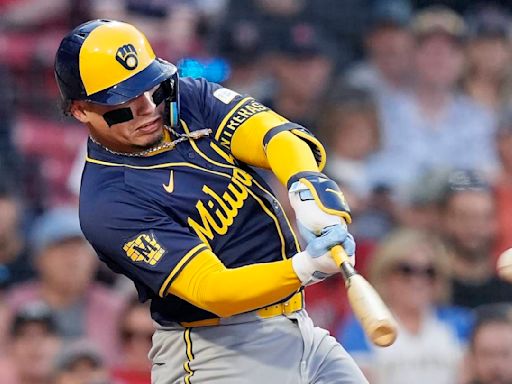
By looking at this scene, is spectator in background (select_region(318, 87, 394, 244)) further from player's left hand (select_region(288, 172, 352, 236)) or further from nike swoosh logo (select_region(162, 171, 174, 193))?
player's left hand (select_region(288, 172, 352, 236))

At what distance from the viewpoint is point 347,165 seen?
20.1 feet

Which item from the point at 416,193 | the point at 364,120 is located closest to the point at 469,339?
the point at 416,193

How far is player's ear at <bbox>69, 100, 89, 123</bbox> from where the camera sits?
3.14 meters

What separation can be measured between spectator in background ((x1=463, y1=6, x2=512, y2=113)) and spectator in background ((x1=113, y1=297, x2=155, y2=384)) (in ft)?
8.99

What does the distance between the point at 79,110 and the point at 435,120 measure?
150 inches

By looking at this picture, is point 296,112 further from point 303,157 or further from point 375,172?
point 303,157

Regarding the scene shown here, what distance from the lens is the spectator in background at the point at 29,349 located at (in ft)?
16.3

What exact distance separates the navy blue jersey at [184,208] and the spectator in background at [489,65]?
12.4ft

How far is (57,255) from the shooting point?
525 cm

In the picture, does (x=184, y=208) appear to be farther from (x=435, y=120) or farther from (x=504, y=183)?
(x=435, y=120)

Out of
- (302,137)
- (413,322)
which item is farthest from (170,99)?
(413,322)

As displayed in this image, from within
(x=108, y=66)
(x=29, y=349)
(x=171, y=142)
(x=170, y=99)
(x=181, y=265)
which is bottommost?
(x=29, y=349)

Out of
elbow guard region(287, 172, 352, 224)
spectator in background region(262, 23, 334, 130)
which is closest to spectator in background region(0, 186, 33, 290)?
spectator in background region(262, 23, 334, 130)

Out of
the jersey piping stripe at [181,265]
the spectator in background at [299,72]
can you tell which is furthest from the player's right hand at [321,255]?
the spectator in background at [299,72]
